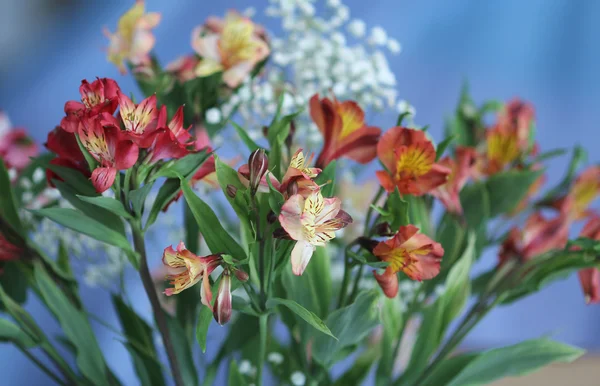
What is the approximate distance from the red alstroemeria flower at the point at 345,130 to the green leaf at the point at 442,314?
0.14 meters

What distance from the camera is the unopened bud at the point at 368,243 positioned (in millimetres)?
414

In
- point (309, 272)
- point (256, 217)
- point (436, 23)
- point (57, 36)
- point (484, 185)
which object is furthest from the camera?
point (436, 23)

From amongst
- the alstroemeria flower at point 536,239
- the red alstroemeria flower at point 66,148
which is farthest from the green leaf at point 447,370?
the red alstroemeria flower at point 66,148

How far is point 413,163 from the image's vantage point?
1.44 feet

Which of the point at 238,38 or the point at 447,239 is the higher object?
the point at 238,38

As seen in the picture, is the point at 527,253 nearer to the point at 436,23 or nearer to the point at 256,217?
the point at 256,217

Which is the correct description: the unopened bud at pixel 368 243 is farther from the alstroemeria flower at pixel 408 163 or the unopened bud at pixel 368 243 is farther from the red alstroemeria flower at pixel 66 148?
the red alstroemeria flower at pixel 66 148

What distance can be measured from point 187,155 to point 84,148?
0.21ft

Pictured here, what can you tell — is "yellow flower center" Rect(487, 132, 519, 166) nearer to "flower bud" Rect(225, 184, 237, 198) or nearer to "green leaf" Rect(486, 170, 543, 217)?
"green leaf" Rect(486, 170, 543, 217)

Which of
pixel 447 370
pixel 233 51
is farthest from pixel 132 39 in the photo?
pixel 447 370

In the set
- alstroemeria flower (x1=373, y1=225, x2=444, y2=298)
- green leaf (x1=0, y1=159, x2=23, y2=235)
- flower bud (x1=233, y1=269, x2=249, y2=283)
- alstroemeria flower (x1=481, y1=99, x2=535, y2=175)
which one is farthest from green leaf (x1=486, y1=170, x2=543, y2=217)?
green leaf (x1=0, y1=159, x2=23, y2=235)

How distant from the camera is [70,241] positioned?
62 centimetres

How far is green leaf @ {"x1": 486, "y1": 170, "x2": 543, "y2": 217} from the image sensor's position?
0.60m

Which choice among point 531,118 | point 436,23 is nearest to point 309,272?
point 531,118
